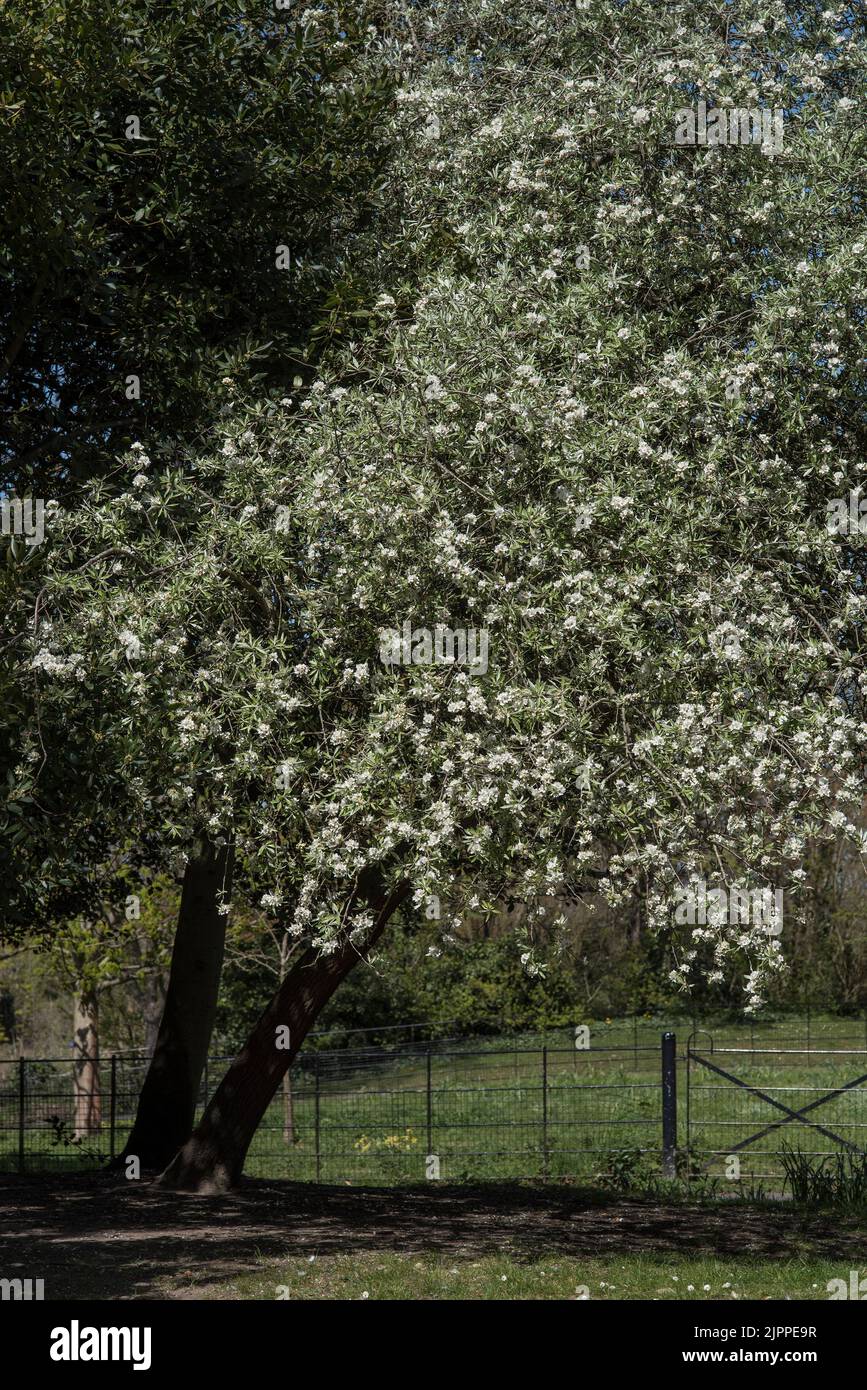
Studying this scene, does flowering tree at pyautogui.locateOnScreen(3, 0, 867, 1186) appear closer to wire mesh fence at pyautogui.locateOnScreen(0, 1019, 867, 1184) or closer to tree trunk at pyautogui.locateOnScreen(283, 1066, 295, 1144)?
wire mesh fence at pyautogui.locateOnScreen(0, 1019, 867, 1184)

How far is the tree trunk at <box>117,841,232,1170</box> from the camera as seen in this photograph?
1464 cm

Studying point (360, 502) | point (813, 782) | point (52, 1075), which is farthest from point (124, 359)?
point (52, 1075)

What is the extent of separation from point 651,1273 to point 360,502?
5.46m

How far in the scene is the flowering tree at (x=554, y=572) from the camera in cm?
785

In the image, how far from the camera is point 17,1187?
48.3 ft

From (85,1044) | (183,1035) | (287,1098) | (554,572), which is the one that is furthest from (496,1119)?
(554,572)

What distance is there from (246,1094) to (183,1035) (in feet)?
5.67

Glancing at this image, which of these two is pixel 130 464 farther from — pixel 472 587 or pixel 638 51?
pixel 638 51

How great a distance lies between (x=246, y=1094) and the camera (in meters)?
13.3

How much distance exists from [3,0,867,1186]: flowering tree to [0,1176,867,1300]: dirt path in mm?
2903

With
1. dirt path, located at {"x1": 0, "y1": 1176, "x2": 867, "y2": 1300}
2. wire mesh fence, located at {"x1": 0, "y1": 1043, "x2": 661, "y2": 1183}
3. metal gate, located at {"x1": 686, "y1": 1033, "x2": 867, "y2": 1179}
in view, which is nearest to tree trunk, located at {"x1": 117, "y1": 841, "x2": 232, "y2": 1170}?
dirt path, located at {"x1": 0, "y1": 1176, "x2": 867, "y2": 1300}

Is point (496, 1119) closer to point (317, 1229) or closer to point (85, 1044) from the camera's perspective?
point (317, 1229)

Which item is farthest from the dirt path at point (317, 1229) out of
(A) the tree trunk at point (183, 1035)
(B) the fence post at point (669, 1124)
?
(B) the fence post at point (669, 1124)

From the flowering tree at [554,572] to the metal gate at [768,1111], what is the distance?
683cm
